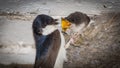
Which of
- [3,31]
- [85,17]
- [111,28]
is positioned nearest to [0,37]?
[3,31]

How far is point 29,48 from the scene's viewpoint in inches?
116

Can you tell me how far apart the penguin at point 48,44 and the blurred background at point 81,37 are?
3.9 inches

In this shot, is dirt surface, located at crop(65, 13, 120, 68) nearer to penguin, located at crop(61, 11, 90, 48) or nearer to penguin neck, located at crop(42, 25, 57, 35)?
penguin, located at crop(61, 11, 90, 48)

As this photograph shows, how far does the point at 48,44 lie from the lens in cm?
267

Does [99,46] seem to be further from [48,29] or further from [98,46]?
[48,29]

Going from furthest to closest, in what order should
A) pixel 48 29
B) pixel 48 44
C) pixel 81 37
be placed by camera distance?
pixel 81 37 < pixel 48 29 < pixel 48 44

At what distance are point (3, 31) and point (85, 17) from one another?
2.70ft

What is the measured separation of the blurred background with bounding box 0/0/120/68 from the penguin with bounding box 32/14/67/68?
0.10 metres

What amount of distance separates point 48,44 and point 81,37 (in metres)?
0.47

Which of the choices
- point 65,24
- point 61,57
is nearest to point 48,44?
point 61,57

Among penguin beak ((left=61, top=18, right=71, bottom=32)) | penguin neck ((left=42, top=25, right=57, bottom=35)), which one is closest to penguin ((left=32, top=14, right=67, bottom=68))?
penguin neck ((left=42, top=25, right=57, bottom=35))

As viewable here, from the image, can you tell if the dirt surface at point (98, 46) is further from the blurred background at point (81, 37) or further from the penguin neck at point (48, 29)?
the penguin neck at point (48, 29)

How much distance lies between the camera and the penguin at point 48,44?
8.40 ft

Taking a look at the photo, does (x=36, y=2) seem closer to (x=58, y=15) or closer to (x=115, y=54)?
(x=58, y=15)
